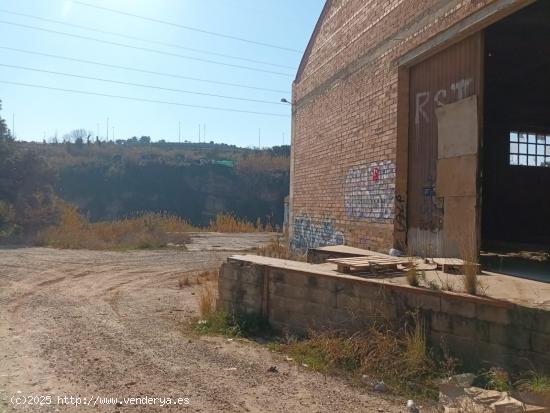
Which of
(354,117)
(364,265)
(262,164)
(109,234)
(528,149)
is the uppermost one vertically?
(262,164)

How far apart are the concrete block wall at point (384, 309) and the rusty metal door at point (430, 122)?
2616 mm

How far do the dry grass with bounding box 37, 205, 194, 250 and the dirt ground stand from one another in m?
10.7

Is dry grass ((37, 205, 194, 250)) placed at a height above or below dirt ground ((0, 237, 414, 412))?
above

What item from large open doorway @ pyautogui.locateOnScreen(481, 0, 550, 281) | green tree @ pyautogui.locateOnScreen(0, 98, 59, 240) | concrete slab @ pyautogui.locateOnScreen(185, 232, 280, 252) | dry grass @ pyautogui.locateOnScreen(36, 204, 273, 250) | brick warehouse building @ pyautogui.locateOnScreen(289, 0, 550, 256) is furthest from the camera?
green tree @ pyautogui.locateOnScreen(0, 98, 59, 240)

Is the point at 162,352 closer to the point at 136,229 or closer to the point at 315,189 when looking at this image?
the point at 315,189

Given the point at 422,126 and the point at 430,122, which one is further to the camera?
the point at 422,126

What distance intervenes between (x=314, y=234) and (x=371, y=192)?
11.3 feet

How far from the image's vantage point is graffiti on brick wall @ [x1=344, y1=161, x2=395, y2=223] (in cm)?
958

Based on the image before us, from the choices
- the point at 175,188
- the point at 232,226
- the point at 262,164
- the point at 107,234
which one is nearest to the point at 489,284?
the point at 107,234

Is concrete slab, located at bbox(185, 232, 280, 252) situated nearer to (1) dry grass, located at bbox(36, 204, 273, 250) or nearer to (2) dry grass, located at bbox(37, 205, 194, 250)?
(1) dry grass, located at bbox(36, 204, 273, 250)

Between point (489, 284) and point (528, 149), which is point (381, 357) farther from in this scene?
point (528, 149)

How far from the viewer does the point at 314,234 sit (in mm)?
13469

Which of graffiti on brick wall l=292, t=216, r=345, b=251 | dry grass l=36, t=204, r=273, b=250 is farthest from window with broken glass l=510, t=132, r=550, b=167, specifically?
dry grass l=36, t=204, r=273, b=250

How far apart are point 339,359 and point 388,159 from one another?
4942 millimetres
